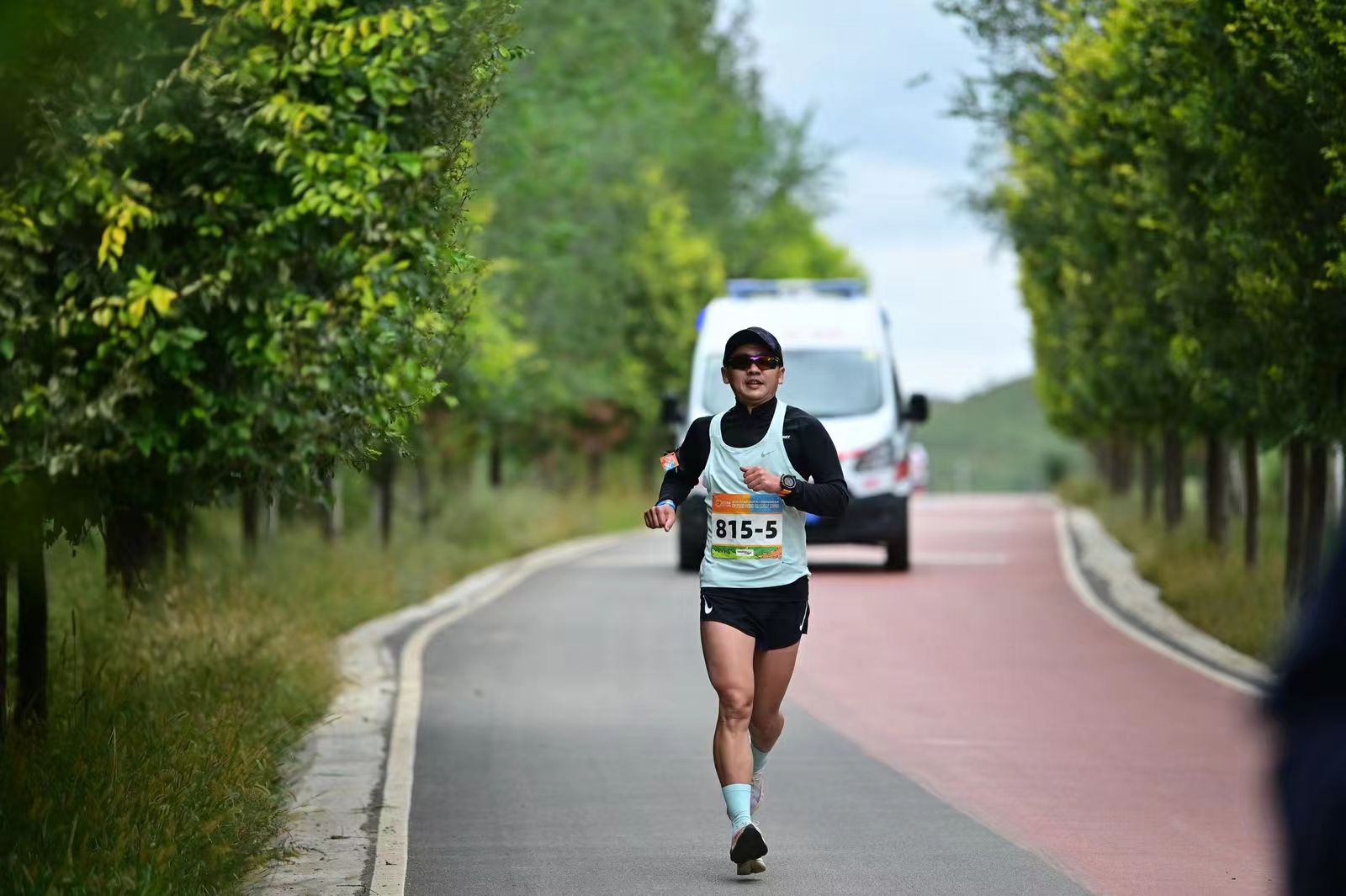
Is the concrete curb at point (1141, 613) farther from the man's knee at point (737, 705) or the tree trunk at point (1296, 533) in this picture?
the man's knee at point (737, 705)

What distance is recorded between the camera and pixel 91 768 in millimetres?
7676

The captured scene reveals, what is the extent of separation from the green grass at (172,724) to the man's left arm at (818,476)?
217cm

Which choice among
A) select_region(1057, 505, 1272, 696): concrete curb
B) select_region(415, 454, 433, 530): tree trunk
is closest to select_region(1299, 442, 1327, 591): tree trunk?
select_region(1057, 505, 1272, 696): concrete curb

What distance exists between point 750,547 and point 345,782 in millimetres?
3238

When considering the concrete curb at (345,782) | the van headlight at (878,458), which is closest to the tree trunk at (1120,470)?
the van headlight at (878,458)

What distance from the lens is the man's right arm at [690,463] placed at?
27.0 feet

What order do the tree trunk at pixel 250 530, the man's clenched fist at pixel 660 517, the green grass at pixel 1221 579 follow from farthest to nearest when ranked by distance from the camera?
the tree trunk at pixel 250 530, the green grass at pixel 1221 579, the man's clenched fist at pixel 660 517

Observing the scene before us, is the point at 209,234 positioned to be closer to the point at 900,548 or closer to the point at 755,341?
the point at 755,341

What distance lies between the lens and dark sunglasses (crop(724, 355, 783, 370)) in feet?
26.0

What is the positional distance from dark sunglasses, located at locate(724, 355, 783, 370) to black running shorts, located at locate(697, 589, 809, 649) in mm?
775

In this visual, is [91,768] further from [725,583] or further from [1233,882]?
[1233,882]

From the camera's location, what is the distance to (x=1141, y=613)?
70.6 ft

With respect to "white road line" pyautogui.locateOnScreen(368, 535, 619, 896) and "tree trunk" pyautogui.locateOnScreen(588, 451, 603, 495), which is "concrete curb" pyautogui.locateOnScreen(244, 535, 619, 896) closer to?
"white road line" pyautogui.locateOnScreen(368, 535, 619, 896)

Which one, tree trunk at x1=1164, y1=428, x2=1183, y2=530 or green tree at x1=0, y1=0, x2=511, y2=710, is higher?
green tree at x1=0, y1=0, x2=511, y2=710
